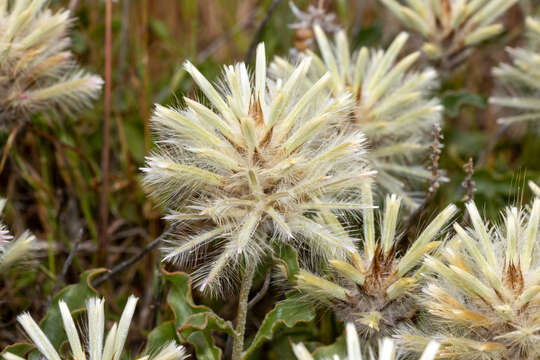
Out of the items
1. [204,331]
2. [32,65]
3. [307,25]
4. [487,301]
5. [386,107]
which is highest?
[32,65]

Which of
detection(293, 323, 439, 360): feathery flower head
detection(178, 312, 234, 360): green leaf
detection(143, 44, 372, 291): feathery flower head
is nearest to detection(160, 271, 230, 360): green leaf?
detection(178, 312, 234, 360): green leaf

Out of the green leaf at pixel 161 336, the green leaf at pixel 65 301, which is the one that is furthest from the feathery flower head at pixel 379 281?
the green leaf at pixel 65 301

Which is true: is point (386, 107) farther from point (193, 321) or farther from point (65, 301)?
point (65, 301)

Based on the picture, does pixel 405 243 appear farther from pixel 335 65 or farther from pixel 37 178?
pixel 37 178

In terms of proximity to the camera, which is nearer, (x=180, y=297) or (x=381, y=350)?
(x=381, y=350)

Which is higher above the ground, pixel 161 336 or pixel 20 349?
pixel 20 349

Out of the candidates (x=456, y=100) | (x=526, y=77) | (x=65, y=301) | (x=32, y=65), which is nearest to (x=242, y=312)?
(x=65, y=301)

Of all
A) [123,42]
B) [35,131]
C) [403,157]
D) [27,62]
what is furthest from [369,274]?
[123,42]
